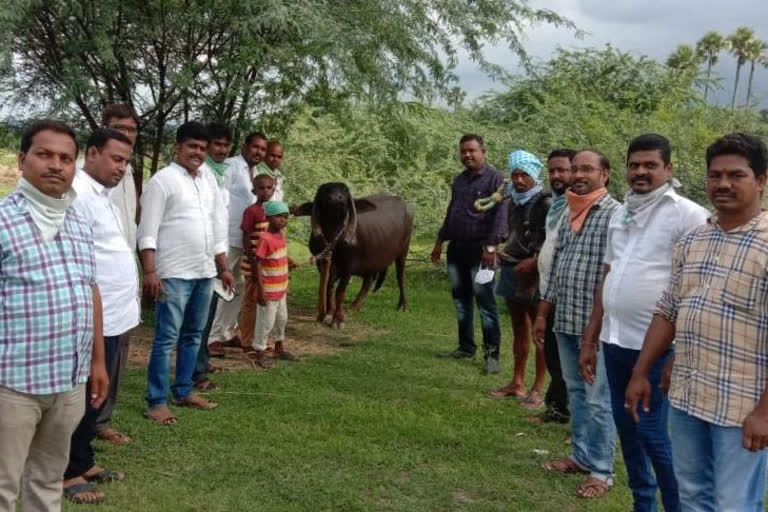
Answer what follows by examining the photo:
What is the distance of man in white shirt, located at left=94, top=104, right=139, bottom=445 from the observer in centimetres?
423

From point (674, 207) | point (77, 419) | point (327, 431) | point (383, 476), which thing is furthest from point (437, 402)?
point (77, 419)

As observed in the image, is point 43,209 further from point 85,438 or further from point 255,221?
point 255,221

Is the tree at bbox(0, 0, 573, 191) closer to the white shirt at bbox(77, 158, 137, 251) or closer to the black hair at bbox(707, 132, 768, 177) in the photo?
the white shirt at bbox(77, 158, 137, 251)

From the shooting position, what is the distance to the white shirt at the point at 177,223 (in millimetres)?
4895

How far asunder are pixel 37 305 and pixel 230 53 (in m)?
4.68

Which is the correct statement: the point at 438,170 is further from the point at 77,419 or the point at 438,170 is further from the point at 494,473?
the point at 77,419

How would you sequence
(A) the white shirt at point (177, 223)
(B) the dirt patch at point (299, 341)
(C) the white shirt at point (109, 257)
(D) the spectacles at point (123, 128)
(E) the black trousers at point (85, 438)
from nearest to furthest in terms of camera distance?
1. (C) the white shirt at point (109, 257)
2. (E) the black trousers at point (85, 438)
3. (D) the spectacles at point (123, 128)
4. (A) the white shirt at point (177, 223)
5. (B) the dirt patch at point (299, 341)

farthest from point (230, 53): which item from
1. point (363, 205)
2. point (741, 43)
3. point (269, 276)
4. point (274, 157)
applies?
point (741, 43)

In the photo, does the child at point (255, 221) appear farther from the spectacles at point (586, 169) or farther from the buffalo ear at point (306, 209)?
the spectacles at point (586, 169)

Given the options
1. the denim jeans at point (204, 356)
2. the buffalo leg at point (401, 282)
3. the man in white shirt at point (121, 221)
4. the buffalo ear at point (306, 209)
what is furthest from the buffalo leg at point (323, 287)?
the man in white shirt at point (121, 221)

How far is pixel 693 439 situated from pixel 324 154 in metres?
10.5

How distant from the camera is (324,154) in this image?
1283 centimetres

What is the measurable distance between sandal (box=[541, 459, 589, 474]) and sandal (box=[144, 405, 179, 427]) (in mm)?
2375

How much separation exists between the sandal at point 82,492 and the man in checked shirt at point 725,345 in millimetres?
2737
